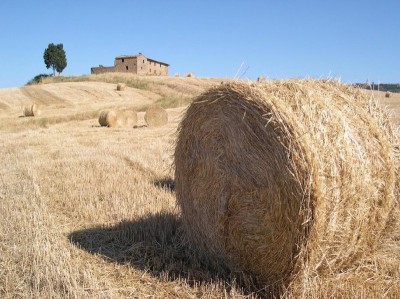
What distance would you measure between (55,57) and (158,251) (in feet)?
217

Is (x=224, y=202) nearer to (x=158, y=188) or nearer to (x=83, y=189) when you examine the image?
(x=158, y=188)

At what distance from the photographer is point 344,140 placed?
3.36 meters

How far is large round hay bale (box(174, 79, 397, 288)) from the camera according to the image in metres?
3.16

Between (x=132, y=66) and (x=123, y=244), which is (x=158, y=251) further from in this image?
(x=132, y=66)

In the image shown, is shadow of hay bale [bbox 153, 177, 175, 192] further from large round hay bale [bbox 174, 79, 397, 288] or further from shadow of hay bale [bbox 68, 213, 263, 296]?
large round hay bale [bbox 174, 79, 397, 288]

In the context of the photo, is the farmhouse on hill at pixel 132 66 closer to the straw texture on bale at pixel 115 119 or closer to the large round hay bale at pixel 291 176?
the straw texture on bale at pixel 115 119

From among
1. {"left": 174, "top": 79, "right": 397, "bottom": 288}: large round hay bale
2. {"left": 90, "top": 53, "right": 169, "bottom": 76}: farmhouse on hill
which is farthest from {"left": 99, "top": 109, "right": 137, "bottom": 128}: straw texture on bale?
{"left": 90, "top": 53, "right": 169, "bottom": 76}: farmhouse on hill

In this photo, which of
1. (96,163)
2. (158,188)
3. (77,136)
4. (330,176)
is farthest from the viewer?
(77,136)

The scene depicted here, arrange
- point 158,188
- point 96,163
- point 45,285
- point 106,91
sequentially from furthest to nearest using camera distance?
point 106,91 → point 96,163 → point 158,188 → point 45,285

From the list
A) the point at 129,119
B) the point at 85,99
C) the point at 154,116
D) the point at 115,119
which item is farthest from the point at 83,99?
the point at 154,116

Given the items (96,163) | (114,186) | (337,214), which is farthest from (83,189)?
(337,214)

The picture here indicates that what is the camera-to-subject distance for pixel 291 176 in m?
3.15

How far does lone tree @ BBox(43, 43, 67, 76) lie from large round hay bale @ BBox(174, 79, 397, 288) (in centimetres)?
6601

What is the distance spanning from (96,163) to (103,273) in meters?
5.02
